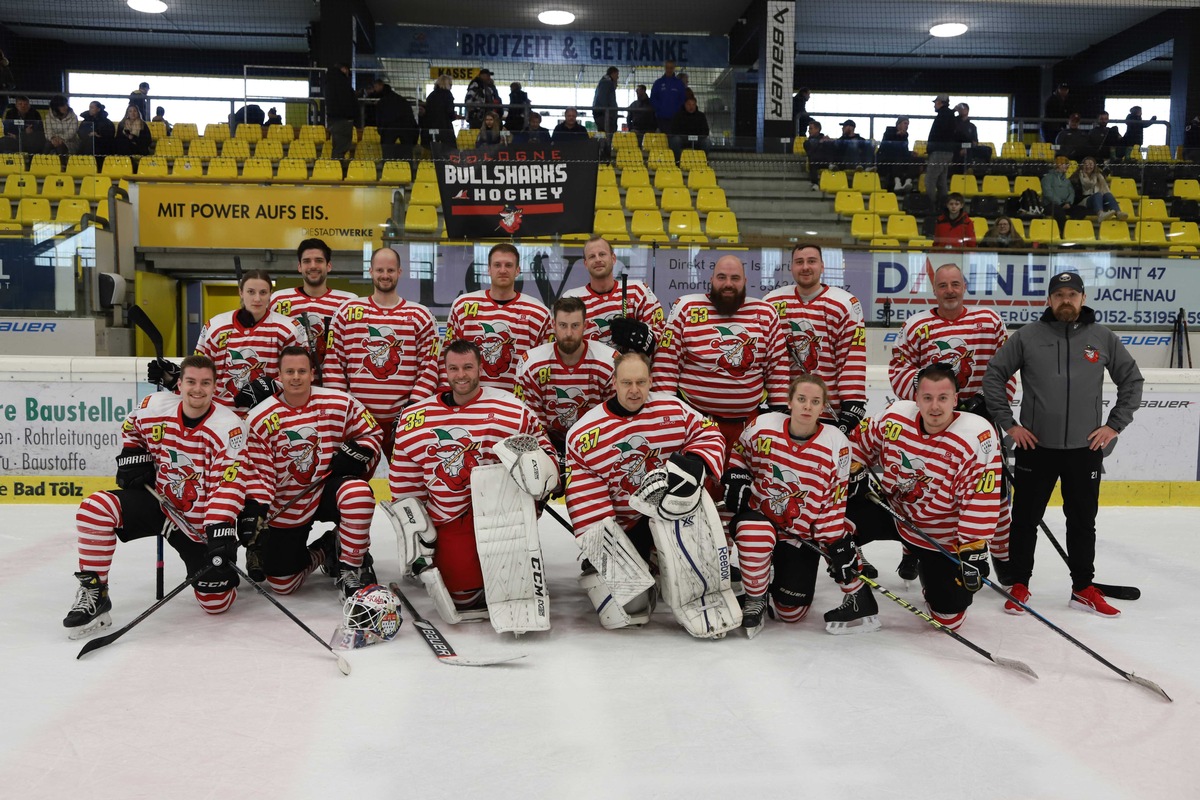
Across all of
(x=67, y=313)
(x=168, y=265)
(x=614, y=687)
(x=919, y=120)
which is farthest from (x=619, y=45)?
(x=614, y=687)

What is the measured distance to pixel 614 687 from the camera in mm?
3014

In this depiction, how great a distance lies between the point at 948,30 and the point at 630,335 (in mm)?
13637

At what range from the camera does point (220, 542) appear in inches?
139

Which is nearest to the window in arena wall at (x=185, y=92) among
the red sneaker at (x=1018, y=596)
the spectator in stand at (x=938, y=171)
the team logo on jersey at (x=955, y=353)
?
the spectator in stand at (x=938, y=171)

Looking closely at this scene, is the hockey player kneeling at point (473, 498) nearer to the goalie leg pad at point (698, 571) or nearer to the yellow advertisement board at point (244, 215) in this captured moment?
the goalie leg pad at point (698, 571)

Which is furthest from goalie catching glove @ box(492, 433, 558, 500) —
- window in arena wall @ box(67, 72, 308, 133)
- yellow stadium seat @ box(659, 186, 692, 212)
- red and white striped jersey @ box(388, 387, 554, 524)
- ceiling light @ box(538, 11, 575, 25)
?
ceiling light @ box(538, 11, 575, 25)

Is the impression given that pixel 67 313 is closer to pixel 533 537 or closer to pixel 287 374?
pixel 287 374

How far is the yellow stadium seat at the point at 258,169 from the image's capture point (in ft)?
28.3

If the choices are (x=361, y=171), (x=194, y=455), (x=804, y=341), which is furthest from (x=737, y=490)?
(x=361, y=171)

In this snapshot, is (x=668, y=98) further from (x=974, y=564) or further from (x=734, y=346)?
(x=974, y=564)

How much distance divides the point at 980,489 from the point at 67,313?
20.4 ft

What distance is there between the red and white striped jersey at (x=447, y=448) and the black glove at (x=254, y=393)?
738mm

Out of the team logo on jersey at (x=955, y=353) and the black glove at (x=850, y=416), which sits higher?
the team logo on jersey at (x=955, y=353)

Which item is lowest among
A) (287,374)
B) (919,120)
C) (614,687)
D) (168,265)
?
(614,687)
